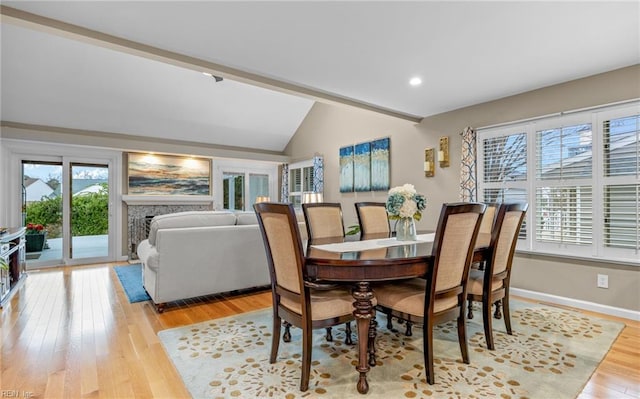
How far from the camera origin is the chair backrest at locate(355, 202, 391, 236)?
11.1ft

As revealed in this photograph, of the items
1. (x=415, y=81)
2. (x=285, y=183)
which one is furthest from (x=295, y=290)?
(x=285, y=183)

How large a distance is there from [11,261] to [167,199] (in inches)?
115

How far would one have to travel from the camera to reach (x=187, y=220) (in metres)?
3.41

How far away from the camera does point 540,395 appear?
6.00 feet

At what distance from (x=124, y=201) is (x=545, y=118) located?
22.7 ft

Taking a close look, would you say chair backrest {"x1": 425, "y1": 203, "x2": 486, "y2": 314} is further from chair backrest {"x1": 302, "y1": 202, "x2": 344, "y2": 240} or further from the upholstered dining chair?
chair backrest {"x1": 302, "y1": 202, "x2": 344, "y2": 240}

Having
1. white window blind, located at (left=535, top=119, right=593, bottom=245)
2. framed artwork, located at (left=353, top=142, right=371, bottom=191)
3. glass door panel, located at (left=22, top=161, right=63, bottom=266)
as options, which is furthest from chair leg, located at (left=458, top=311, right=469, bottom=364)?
glass door panel, located at (left=22, top=161, right=63, bottom=266)

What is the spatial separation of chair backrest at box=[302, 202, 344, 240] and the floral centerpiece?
0.67 meters

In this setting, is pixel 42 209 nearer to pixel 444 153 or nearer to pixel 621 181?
pixel 444 153

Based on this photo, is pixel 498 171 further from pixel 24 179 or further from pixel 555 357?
pixel 24 179

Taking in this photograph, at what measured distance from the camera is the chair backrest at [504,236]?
2.36 m

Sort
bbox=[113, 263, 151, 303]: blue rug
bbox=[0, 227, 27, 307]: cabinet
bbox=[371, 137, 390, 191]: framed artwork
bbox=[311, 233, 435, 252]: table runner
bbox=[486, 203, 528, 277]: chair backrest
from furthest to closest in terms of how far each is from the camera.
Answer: bbox=[371, 137, 390, 191]: framed artwork → bbox=[113, 263, 151, 303]: blue rug → bbox=[0, 227, 27, 307]: cabinet → bbox=[486, 203, 528, 277]: chair backrest → bbox=[311, 233, 435, 252]: table runner

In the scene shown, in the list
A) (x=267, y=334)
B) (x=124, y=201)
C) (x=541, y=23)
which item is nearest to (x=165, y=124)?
(x=124, y=201)

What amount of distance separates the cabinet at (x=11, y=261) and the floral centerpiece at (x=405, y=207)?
3637 millimetres
